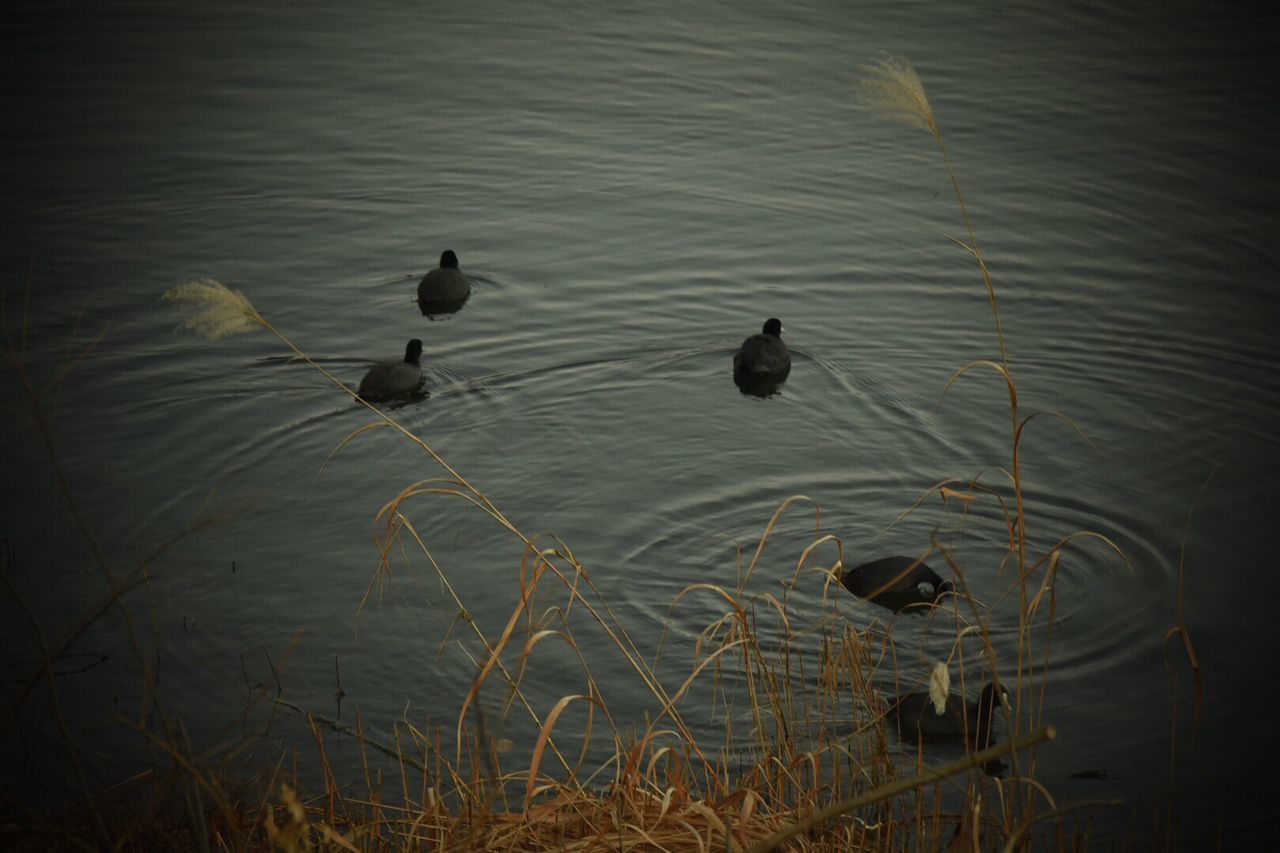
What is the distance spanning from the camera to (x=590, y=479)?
26.8 feet

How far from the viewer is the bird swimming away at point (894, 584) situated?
22.8ft

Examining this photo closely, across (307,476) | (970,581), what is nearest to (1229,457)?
(970,581)

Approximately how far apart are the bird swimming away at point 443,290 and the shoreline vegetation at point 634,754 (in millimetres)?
2460

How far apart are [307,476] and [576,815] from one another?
4.68 meters

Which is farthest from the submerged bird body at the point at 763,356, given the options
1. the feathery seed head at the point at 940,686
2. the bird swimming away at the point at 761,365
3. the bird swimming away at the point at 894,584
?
the feathery seed head at the point at 940,686

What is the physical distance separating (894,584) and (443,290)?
4524mm

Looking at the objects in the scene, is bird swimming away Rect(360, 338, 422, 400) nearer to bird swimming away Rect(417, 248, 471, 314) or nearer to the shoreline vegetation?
the shoreline vegetation

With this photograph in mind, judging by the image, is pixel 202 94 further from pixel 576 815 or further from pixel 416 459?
pixel 576 815

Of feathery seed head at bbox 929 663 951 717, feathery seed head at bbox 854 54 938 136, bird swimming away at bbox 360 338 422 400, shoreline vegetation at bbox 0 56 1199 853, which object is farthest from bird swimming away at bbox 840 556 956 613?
feathery seed head at bbox 929 663 951 717

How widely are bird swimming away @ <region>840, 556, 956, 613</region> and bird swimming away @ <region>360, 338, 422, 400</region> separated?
3.16 meters

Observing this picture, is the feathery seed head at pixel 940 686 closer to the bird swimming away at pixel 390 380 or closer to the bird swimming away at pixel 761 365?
the bird swimming away at pixel 390 380

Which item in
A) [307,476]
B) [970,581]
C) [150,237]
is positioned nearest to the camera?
[970,581]

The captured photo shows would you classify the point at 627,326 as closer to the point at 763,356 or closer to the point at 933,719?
the point at 763,356

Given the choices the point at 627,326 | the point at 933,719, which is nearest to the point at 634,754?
the point at 933,719
